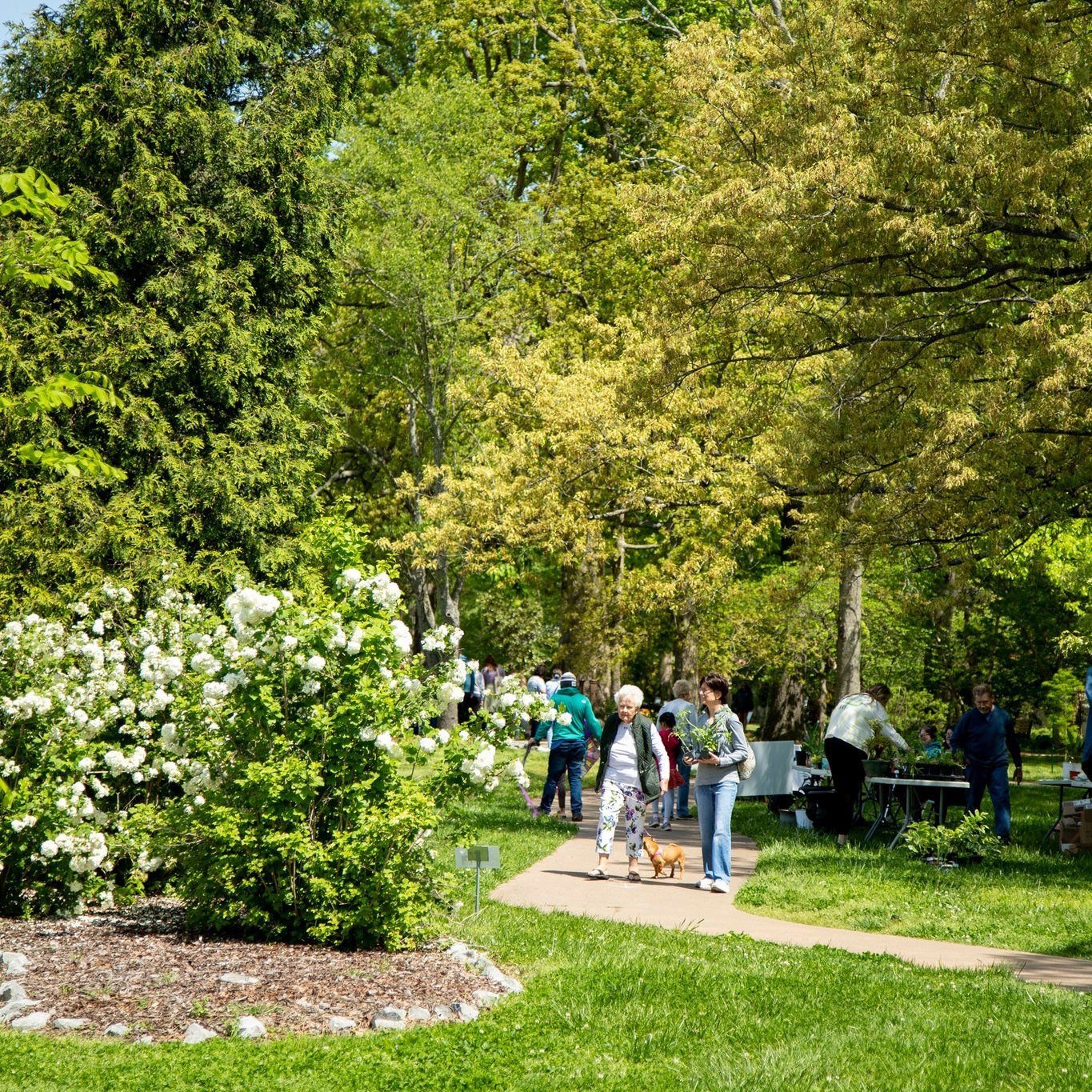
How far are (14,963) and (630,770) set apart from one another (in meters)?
6.26

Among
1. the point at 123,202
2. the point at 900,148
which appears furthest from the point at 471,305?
the point at 900,148

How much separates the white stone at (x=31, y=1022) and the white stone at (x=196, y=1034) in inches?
27.7

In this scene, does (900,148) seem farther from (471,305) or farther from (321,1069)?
(471,305)

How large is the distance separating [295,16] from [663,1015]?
1922cm

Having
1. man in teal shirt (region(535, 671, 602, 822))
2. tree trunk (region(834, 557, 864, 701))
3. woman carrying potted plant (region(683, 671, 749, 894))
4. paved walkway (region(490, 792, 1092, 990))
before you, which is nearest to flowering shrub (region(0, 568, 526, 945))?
paved walkway (region(490, 792, 1092, 990))

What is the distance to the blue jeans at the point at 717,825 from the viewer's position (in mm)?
11227

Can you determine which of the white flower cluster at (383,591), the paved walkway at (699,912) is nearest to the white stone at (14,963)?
the white flower cluster at (383,591)

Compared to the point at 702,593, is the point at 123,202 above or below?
above

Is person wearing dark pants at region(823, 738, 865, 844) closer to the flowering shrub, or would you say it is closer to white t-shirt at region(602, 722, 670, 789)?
white t-shirt at region(602, 722, 670, 789)

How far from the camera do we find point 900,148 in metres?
13.0

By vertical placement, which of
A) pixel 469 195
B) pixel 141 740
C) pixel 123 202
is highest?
pixel 469 195

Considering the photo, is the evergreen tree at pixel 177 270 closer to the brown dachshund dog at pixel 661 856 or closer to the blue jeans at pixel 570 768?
the blue jeans at pixel 570 768

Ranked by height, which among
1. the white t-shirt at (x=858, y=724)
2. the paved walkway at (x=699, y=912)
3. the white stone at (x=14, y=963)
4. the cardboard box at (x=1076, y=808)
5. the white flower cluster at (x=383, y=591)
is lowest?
the paved walkway at (x=699, y=912)

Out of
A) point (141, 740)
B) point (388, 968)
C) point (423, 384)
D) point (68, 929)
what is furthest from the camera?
point (423, 384)
